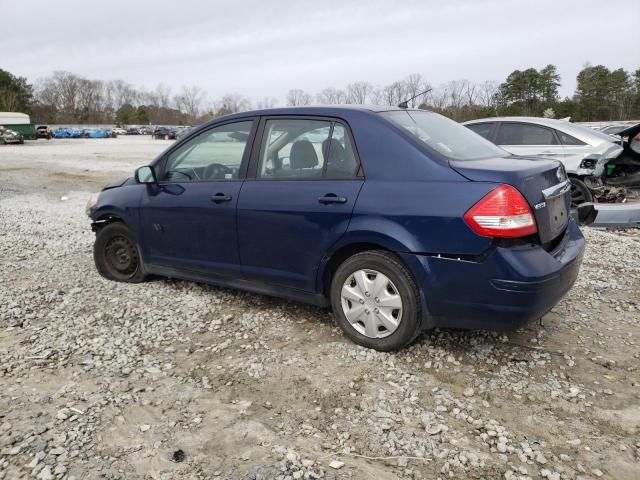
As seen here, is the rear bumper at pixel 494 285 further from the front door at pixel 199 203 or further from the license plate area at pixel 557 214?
the front door at pixel 199 203

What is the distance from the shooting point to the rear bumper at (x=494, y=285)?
116 inches

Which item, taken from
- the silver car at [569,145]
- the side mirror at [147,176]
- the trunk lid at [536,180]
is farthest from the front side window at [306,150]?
the silver car at [569,145]

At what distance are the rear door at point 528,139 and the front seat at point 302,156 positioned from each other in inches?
218

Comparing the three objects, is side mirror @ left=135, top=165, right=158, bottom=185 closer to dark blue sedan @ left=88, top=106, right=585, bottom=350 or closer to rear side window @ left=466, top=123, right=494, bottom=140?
dark blue sedan @ left=88, top=106, right=585, bottom=350

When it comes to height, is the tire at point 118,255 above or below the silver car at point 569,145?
below

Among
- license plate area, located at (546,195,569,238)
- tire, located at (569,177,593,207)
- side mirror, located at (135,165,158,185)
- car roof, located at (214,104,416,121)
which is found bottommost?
tire, located at (569,177,593,207)

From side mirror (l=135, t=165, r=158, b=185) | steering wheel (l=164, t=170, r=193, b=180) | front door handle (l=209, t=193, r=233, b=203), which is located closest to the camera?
front door handle (l=209, t=193, r=233, b=203)

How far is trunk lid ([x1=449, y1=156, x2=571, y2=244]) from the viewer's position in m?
3.03

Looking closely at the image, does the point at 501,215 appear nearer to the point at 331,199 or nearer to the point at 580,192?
the point at 331,199

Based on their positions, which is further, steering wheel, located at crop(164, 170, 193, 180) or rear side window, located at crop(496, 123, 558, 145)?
rear side window, located at crop(496, 123, 558, 145)

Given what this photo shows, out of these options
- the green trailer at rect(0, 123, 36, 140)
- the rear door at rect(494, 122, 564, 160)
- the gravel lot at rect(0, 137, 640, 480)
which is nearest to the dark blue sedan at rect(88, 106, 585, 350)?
the gravel lot at rect(0, 137, 640, 480)

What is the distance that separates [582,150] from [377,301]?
6196 millimetres

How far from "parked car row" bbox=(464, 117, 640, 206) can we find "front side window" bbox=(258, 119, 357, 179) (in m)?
5.31

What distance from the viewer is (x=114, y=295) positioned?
185 inches
